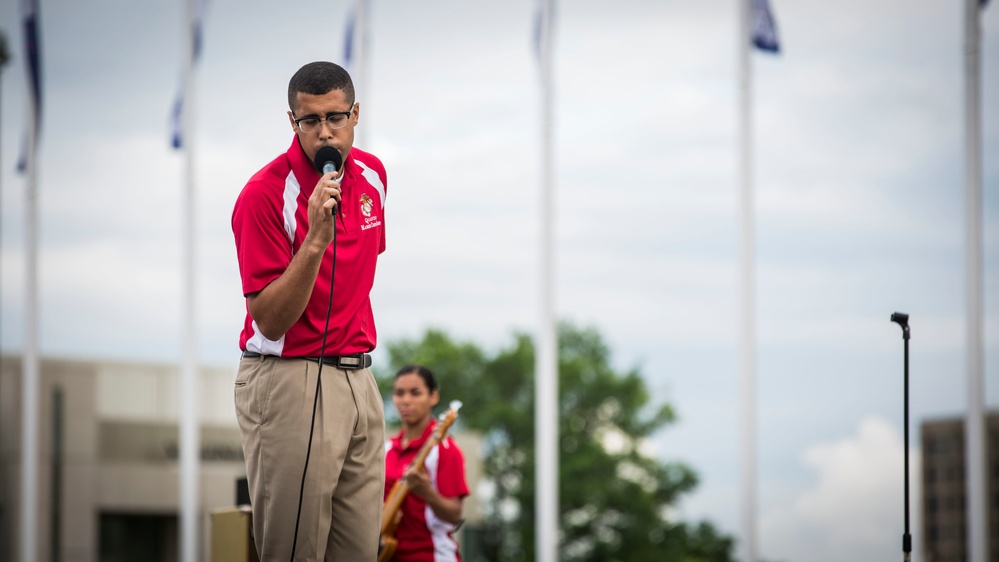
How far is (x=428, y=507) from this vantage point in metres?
7.13

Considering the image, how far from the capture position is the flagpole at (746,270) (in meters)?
14.3

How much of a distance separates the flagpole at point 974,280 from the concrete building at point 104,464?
53.8 ft

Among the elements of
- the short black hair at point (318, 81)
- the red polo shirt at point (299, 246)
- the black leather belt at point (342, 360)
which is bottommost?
the black leather belt at point (342, 360)

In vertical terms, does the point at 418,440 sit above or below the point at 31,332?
below

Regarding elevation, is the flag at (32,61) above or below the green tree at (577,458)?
above

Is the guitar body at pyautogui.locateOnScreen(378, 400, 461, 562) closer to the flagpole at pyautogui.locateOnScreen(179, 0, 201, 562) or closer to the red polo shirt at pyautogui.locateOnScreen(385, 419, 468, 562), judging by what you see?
the red polo shirt at pyautogui.locateOnScreen(385, 419, 468, 562)

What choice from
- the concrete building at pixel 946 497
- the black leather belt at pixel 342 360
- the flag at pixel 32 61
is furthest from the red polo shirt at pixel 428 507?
the concrete building at pixel 946 497

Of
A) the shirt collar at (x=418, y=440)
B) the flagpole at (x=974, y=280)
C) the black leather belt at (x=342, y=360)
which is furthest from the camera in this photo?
the flagpole at (x=974, y=280)

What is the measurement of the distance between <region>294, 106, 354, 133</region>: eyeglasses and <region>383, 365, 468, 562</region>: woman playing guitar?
3.53 metres

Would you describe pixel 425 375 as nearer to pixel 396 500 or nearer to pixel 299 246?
pixel 396 500

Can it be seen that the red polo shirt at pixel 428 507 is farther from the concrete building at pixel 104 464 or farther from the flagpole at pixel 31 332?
the concrete building at pixel 104 464

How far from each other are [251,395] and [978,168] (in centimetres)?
1185

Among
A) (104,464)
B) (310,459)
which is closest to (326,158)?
(310,459)

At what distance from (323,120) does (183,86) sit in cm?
1366
